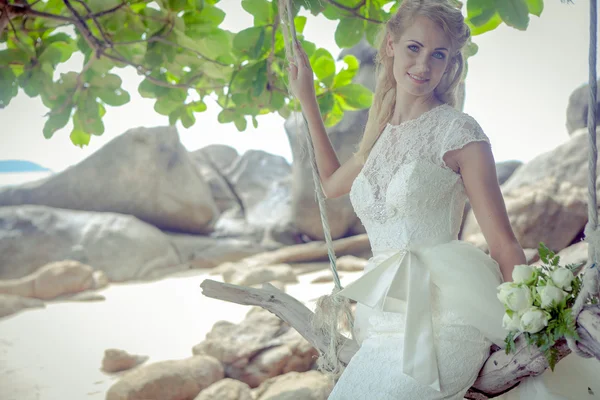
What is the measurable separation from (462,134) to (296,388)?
103 centimetres

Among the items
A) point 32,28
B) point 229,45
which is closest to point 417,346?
point 229,45

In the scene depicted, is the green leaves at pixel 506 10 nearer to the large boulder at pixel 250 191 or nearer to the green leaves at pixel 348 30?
the green leaves at pixel 348 30

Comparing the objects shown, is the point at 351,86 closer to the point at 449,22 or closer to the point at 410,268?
the point at 449,22

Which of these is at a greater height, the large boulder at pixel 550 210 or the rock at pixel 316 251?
the large boulder at pixel 550 210

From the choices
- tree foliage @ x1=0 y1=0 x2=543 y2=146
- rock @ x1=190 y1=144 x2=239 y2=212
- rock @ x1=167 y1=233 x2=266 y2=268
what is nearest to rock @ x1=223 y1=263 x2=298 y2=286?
rock @ x1=167 y1=233 x2=266 y2=268

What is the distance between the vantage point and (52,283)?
2996 millimetres

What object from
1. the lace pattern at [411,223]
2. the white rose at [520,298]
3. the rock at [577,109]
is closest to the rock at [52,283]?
the lace pattern at [411,223]

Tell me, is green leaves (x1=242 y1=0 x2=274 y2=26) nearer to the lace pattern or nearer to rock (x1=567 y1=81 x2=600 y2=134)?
the lace pattern

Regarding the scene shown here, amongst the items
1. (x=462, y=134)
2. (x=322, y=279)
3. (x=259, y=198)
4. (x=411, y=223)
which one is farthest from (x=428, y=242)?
(x=259, y=198)

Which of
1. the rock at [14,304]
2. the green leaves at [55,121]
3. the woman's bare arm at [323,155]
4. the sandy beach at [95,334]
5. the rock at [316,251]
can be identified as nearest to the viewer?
the woman's bare arm at [323,155]

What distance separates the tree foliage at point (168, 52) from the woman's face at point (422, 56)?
0.33 metres

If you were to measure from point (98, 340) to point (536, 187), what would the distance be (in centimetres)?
248

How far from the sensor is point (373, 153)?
3.04 ft

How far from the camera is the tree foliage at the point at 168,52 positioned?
1281mm
